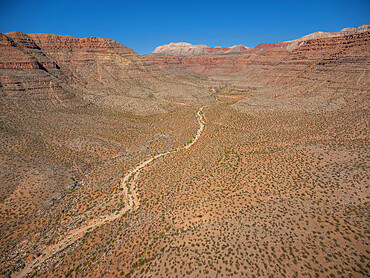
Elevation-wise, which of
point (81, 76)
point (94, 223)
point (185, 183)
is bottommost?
point (94, 223)

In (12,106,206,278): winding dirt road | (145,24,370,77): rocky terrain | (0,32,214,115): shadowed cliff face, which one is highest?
(145,24,370,77): rocky terrain

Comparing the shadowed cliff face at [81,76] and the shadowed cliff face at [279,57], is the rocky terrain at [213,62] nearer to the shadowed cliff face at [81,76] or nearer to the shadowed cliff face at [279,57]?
the shadowed cliff face at [279,57]

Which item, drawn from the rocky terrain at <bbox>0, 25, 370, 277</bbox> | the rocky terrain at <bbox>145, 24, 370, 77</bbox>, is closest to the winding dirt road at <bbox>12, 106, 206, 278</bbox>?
the rocky terrain at <bbox>0, 25, 370, 277</bbox>

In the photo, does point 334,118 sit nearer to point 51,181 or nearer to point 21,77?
point 51,181

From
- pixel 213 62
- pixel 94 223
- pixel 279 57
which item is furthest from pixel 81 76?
pixel 213 62

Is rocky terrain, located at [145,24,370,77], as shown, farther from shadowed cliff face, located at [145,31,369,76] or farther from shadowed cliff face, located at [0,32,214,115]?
shadowed cliff face, located at [0,32,214,115]

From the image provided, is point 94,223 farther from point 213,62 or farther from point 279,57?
point 213,62

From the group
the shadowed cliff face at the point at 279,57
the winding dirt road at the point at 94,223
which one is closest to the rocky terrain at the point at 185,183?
the winding dirt road at the point at 94,223

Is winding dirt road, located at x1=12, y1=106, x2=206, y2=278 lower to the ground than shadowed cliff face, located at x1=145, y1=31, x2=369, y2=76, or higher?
lower

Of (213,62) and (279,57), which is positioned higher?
(213,62)
